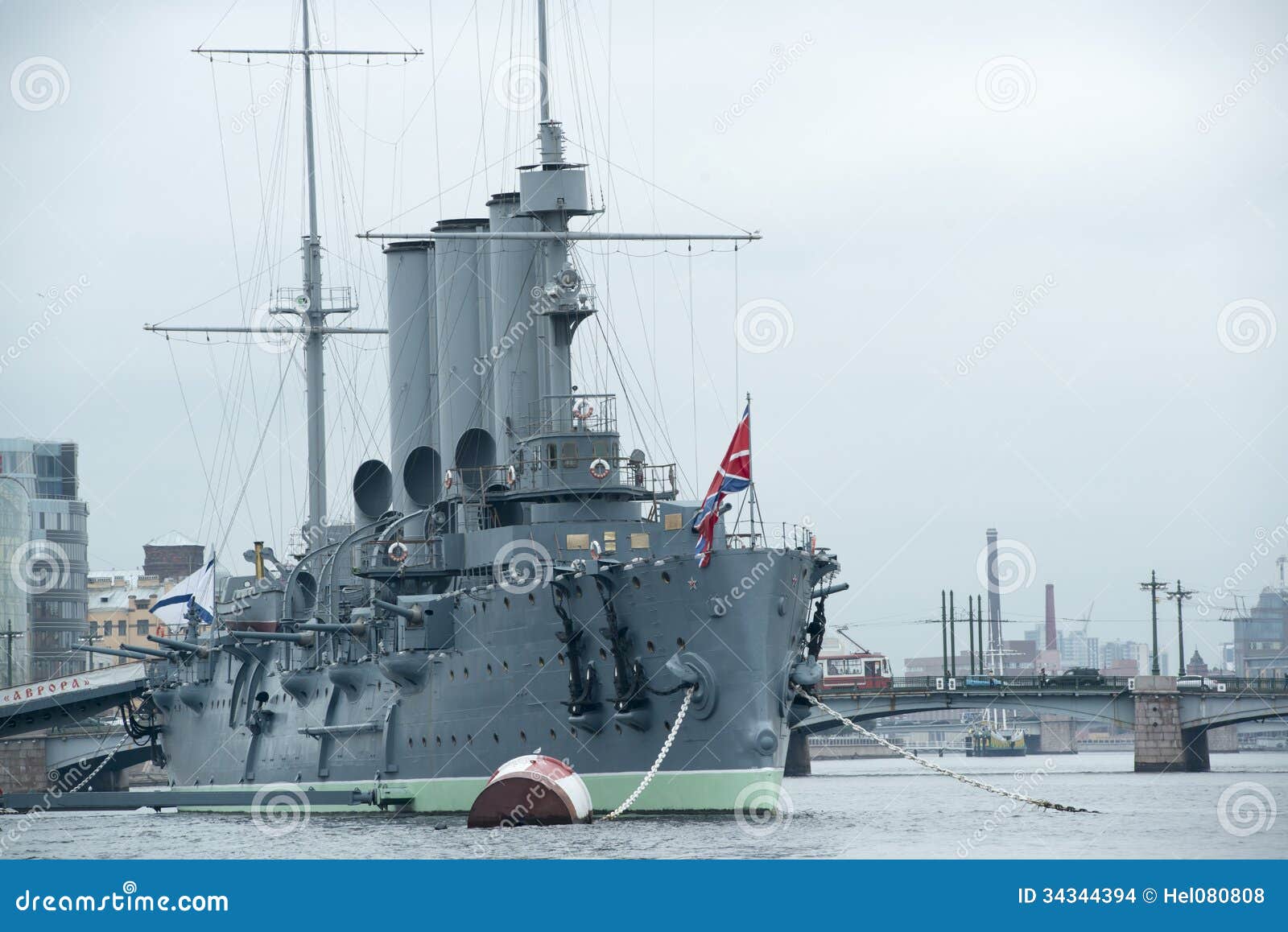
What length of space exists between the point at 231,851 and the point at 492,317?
1916 centimetres

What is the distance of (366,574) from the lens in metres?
42.1

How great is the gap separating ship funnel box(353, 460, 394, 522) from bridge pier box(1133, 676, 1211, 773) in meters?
39.5

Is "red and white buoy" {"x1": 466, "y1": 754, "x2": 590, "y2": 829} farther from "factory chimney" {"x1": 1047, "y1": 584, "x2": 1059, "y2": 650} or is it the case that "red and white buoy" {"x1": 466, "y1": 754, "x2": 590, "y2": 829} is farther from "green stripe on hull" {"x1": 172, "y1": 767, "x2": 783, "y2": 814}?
"factory chimney" {"x1": 1047, "y1": 584, "x2": 1059, "y2": 650}

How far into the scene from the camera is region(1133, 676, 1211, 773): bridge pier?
75438mm

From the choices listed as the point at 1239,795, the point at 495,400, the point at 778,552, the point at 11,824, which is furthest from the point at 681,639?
the point at 1239,795

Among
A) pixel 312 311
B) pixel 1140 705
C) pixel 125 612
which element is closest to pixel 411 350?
pixel 312 311

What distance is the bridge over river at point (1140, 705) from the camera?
72688 mm

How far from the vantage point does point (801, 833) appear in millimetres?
33375

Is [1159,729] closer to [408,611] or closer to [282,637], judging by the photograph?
[282,637]

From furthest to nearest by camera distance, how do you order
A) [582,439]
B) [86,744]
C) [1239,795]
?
[86,744] → [1239,795] → [582,439]

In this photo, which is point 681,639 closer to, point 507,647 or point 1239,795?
point 507,647

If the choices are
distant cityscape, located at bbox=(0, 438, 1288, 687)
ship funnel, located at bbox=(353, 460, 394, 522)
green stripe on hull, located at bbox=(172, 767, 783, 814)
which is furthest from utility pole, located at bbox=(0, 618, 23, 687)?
green stripe on hull, located at bbox=(172, 767, 783, 814)

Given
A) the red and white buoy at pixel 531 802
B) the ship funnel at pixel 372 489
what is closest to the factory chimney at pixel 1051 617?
the ship funnel at pixel 372 489

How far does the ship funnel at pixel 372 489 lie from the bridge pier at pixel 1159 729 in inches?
1554
